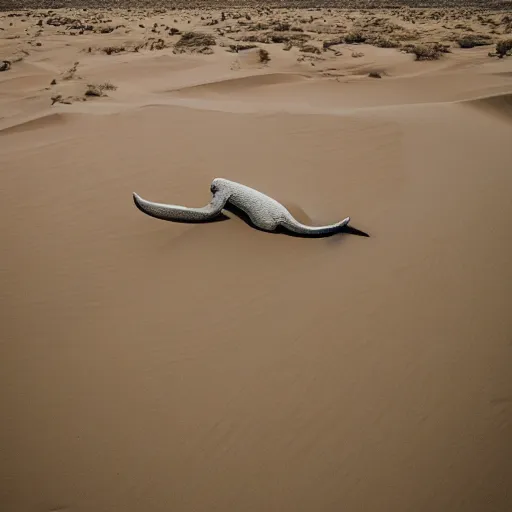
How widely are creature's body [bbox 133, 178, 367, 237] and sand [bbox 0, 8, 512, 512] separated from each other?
0.36 feet

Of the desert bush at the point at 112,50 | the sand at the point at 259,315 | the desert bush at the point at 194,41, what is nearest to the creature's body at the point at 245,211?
the sand at the point at 259,315

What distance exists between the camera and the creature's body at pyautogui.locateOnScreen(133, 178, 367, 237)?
300 centimetres

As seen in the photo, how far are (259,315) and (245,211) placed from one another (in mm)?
1100

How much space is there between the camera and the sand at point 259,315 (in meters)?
1.69

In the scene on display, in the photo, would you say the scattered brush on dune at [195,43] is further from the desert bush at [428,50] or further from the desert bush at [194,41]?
the desert bush at [428,50]

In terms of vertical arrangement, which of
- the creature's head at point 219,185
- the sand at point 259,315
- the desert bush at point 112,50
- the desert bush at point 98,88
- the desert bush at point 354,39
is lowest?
the sand at point 259,315

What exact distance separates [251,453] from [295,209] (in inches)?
84.8

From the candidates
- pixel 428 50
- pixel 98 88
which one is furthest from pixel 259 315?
pixel 428 50

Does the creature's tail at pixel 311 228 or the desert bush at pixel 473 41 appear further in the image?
the desert bush at pixel 473 41

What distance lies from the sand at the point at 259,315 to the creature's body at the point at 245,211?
109 millimetres

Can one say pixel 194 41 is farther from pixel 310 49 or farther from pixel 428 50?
pixel 428 50

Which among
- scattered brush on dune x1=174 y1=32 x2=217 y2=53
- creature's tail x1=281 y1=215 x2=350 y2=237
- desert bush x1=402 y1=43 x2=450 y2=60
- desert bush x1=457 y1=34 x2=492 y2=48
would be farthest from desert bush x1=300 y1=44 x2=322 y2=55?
creature's tail x1=281 y1=215 x2=350 y2=237

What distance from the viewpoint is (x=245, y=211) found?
10.4 feet

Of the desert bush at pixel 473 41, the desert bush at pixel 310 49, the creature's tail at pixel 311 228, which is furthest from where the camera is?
the desert bush at pixel 473 41
